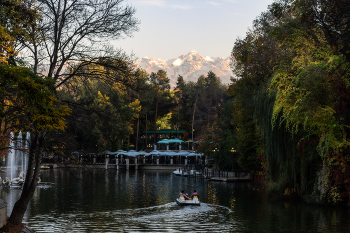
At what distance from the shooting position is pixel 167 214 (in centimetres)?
2261

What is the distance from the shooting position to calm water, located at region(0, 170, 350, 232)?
59.1 feet

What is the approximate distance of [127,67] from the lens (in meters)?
15.3

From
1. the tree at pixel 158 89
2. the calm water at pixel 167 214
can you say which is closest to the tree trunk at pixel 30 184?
the calm water at pixel 167 214

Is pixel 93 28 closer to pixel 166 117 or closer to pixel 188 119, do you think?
pixel 188 119

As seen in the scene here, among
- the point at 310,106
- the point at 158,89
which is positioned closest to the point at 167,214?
the point at 310,106

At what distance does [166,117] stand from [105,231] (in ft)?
293

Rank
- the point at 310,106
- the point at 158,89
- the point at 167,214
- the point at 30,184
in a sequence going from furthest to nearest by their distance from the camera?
the point at 158,89 < the point at 167,214 < the point at 310,106 < the point at 30,184

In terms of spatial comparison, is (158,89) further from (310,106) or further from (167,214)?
(310,106)

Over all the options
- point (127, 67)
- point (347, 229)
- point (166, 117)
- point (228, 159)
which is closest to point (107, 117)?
point (127, 67)

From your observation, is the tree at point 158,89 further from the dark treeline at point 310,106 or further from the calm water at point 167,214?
the dark treeline at point 310,106

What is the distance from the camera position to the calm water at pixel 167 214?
18.0 meters

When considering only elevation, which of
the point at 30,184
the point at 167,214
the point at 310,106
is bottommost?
the point at 167,214

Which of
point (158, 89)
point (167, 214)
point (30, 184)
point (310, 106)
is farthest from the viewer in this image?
point (158, 89)

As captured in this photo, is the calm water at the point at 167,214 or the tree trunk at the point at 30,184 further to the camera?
the calm water at the point at 167,214
